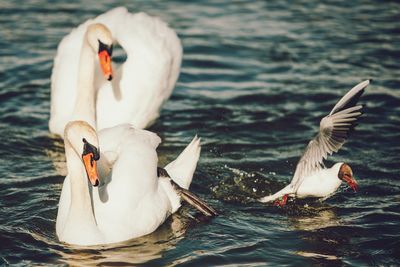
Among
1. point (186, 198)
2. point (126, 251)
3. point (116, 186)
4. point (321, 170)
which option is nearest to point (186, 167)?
point (186, 198)

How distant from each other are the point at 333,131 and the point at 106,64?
296 centimetres

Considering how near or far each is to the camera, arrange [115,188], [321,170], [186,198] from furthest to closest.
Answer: [321,170]
[186,198]
[115,188]

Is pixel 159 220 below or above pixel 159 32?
below

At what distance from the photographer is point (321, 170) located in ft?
28.7

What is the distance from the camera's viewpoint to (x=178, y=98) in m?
12.1

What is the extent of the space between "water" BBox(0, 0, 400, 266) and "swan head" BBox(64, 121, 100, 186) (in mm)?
828

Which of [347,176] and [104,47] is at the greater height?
[104,47]

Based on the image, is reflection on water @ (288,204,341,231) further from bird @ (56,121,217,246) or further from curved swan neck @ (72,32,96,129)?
curved swan neck @ (72,32,96,129)

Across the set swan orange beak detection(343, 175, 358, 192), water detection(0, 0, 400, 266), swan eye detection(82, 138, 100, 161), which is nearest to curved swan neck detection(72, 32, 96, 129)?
water detection(0, 0, 400, 266)

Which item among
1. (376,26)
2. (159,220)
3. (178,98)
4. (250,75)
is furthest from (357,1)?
(159,220)

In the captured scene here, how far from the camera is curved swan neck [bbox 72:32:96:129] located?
393 inches

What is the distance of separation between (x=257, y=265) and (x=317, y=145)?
1524 mm

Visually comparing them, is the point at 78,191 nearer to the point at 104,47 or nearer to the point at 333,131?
the point at 333,131

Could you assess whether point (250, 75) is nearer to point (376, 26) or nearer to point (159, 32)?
point (159, 32)
